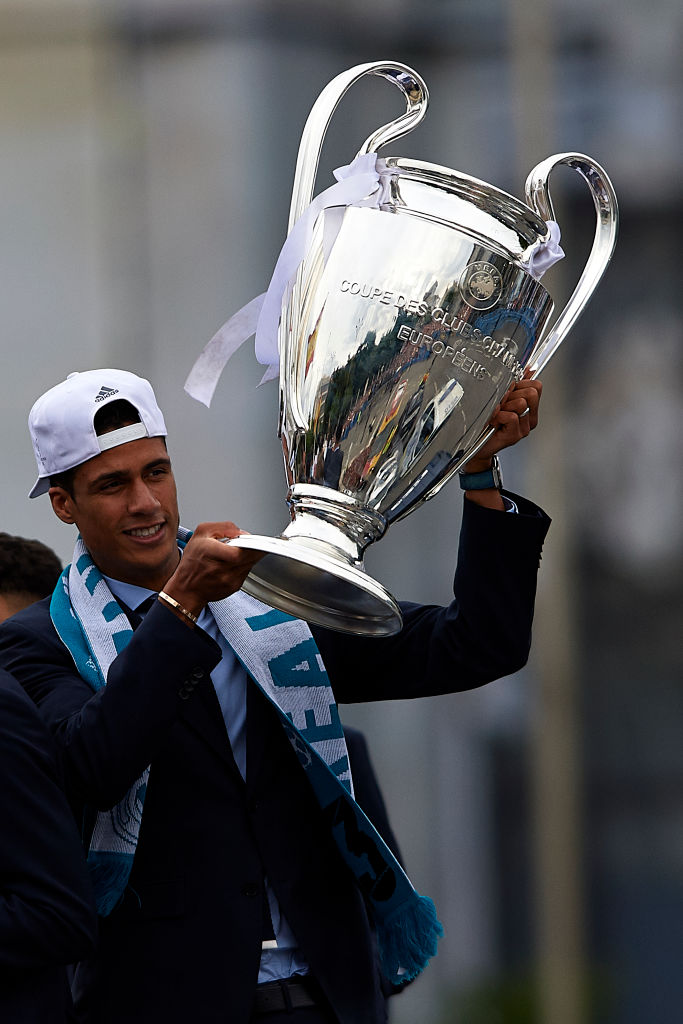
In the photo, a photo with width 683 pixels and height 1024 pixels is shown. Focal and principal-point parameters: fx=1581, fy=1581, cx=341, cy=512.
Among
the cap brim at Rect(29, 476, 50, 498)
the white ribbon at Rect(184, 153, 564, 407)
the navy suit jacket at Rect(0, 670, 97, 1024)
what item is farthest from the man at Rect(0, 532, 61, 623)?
the navy suit jacket at Rect(0, 670, 97, 1024)

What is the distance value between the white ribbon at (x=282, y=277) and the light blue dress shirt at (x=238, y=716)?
0.35m

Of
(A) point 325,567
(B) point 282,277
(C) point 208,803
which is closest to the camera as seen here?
(A) point 325,567

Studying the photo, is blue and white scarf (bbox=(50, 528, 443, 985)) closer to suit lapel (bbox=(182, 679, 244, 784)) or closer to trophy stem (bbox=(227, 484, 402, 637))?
suit lapel (bbox=(182, 679, 244, 784))

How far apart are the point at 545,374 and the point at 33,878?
20.1ft

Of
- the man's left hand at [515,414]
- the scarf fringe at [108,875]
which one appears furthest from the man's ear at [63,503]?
the man's left hand at [515,414]

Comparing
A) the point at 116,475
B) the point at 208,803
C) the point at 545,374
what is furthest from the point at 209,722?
the point at 545,374

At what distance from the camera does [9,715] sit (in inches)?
77.2

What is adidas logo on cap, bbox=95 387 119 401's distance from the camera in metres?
2.28

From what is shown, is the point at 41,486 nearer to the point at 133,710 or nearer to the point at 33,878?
the point at 133,710

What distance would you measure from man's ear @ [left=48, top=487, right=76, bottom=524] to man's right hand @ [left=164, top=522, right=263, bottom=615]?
1.15 feet

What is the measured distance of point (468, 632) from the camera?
91.4 inches

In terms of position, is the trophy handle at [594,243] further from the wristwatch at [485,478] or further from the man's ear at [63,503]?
the man's ear at [63,503]

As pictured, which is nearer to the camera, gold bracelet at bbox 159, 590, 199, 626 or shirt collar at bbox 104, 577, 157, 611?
gold bracelet at bbox 159, 590, 199, 626

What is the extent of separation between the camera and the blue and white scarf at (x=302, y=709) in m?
2.25
